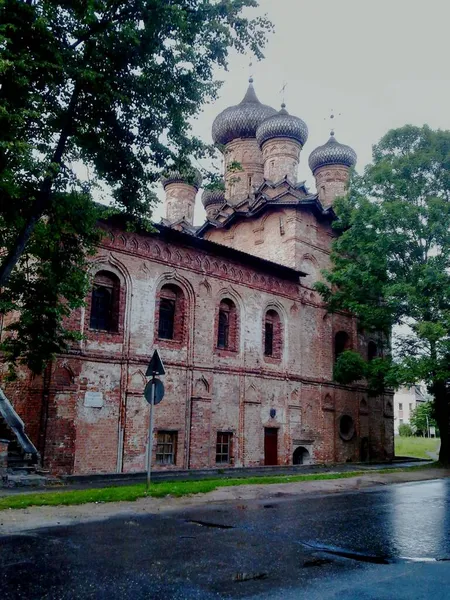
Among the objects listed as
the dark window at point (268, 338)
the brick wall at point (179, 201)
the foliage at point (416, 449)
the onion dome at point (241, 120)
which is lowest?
the foliage at point (416, 449)

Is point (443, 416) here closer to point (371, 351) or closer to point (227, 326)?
point (371, 351)

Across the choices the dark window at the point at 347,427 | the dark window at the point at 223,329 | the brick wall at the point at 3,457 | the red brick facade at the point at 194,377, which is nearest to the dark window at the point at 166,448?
Result: the red brick facade at the point at 194,377

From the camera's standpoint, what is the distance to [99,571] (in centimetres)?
493

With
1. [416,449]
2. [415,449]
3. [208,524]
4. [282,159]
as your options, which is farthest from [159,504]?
[416,449]

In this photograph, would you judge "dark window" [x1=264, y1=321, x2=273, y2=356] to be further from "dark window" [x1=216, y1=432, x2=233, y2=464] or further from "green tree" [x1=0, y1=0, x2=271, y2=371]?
"green tree" [x1=0, y1=0, x2=271, y2=371]

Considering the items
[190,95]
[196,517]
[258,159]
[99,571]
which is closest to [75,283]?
[190,95]

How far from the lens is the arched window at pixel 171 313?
18.5m

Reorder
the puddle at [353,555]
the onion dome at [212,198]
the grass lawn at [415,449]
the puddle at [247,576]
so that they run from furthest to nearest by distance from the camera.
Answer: the onion dome at [212,198] < the grass lawn at [415,449] < the puddle at [353,555] < the puddle at [247,576]

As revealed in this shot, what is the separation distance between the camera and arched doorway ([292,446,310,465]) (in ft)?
72.4

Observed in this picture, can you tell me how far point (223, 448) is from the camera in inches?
754

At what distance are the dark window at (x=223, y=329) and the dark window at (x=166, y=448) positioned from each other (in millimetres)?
4029

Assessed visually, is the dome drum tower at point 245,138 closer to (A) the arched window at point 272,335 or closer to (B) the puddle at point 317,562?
(A) the arched window at point 272,335

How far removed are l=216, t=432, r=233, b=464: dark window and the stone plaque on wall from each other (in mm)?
5079

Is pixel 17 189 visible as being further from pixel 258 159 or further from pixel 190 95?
pixel 258 159
